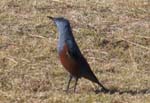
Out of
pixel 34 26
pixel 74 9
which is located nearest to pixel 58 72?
pixel 34 26

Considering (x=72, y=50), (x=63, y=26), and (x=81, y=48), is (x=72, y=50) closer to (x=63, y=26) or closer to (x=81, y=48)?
(x=63, y=26)

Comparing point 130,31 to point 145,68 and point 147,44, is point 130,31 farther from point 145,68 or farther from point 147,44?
point 145,68

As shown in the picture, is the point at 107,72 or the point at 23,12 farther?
the point at 23,12

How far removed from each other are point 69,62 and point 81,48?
7.04 ft

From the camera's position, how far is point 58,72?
366 inches

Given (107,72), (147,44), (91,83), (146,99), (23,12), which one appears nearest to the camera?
(146,99)

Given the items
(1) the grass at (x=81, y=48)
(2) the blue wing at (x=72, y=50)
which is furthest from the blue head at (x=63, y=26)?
(1) the grass at (x=81, y=48)

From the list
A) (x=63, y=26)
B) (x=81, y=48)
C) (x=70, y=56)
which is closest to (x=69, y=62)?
(x=70, y=56)

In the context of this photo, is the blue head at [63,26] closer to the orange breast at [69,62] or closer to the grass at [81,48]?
the orange breast at [69,62]

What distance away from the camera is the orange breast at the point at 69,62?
326 inches

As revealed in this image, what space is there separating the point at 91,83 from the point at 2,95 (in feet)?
4.31

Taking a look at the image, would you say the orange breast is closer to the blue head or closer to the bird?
the bird

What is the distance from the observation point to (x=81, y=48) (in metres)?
10.5

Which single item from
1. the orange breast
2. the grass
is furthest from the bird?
the grass
